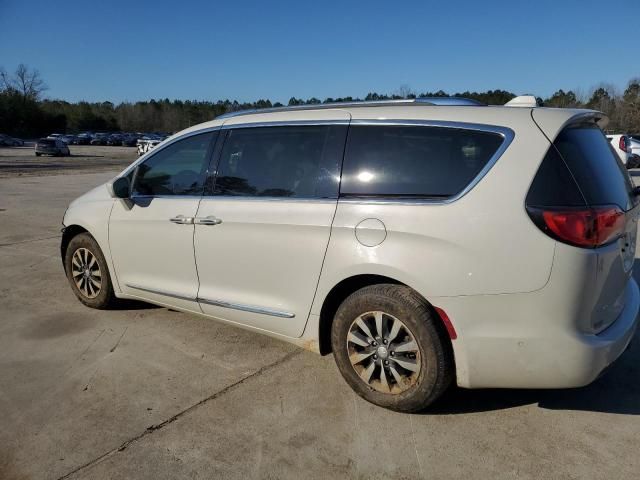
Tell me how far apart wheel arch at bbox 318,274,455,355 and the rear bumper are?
0.58 ft

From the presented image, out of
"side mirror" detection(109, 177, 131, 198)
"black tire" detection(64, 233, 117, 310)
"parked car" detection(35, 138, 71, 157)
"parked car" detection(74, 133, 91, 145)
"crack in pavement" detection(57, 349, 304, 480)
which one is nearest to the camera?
"crack in pavement" detection(57, 349, 304, 480)

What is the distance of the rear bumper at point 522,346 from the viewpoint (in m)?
2.69

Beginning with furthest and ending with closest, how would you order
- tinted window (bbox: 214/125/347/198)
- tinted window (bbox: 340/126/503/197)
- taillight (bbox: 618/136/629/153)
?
taillight (bbox: 618/136/629/153)
tinted window (bbox: 214/125/347/198)
tinted window (bbox: 340/126/503/197)

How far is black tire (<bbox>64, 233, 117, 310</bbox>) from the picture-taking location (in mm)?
4844

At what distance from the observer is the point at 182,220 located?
4.03 m

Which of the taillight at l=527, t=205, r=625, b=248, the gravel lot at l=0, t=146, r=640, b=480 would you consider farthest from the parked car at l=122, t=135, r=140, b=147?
the taillight at l=527, t=205, r=625, b=248

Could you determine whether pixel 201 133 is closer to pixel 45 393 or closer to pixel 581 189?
pixel 45 393

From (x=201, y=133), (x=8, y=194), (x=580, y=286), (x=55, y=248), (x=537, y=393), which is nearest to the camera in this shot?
(x=580, y=286)

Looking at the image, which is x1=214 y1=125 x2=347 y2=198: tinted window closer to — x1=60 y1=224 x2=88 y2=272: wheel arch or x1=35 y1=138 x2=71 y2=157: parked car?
x1=60 y1=224 x2=88 y2=272: wheel arch

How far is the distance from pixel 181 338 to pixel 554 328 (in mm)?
2928

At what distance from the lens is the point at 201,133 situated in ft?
13.6

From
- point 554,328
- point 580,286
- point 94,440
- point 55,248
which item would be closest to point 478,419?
point 554,328

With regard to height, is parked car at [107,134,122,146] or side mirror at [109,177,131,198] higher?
side mirror at [109,177,131,198]

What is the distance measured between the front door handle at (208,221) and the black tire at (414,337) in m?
1.16
